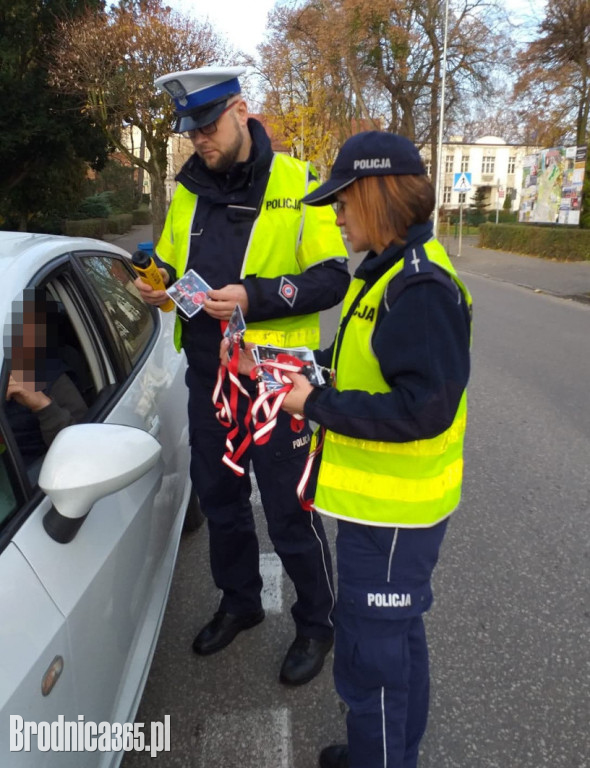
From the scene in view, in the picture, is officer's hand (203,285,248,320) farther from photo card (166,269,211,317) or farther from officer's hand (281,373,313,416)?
officer's hand (281,373,313,416)

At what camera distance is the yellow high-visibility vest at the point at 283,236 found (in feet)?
7.33

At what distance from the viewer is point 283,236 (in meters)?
2.25

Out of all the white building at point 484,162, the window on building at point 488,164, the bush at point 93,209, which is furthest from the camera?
the window on building at point 488,164

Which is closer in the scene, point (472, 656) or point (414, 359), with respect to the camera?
point (414, 359)

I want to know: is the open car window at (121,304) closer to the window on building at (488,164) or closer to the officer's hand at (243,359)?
the officer's hand at (243,359)

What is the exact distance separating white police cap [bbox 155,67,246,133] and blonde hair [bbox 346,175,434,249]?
0.81 metres

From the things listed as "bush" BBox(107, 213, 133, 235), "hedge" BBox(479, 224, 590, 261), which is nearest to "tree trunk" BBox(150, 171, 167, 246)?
"hedge" BBox(479, 224, 590, 261)

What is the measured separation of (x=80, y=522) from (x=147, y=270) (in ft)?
3.05

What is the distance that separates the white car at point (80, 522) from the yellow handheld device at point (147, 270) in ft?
0.93

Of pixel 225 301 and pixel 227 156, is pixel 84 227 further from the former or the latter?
pixel 225 301

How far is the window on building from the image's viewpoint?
8494cm

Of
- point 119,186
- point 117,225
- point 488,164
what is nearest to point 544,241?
point 117,225

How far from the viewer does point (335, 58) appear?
29531mm

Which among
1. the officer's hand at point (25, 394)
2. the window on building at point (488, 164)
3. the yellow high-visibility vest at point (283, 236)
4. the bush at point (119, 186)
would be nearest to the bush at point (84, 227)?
the bush at point (119, 186)
